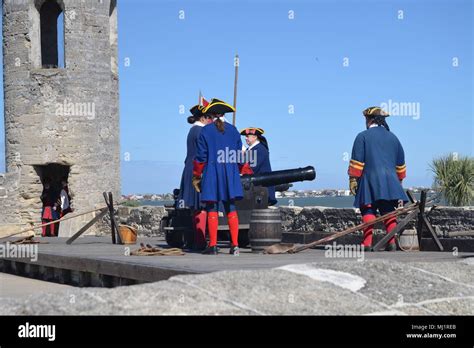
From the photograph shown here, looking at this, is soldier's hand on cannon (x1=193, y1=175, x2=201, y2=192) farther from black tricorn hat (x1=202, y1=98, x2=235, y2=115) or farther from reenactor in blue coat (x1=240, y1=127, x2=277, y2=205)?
reenactor in blue coat (x1=240, y1=127, x2=277, y2=205)

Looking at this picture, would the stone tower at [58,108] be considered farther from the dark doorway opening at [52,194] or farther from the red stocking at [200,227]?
the red stocking at [200,227]

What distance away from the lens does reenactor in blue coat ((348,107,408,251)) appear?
1150 cm

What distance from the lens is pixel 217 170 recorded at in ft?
36.4

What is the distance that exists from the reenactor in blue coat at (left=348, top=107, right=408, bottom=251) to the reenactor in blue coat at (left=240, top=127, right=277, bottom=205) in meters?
2.09

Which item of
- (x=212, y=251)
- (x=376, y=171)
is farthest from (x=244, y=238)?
(x=376, y=171)

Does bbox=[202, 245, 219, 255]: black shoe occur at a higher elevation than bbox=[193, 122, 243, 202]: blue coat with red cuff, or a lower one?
lower

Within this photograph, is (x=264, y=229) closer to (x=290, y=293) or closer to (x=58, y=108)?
(x=290, y=293)

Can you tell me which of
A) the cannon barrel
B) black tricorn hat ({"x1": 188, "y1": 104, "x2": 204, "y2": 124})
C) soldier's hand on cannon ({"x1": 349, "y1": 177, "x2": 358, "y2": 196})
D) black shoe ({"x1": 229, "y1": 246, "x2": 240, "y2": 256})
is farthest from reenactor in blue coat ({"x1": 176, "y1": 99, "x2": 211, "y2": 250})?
soldier's hand on cannon ({"x1": 349, "y1": 177, "x2": 358, "y2": 196})

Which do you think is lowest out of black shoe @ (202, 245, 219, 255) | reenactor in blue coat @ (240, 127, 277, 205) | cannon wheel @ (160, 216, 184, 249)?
black shoe @ (202, 245, 219, 255)

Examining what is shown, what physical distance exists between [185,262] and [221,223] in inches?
124
